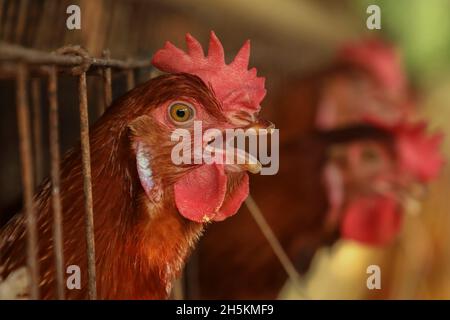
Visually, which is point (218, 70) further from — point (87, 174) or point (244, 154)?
point (87, 174)

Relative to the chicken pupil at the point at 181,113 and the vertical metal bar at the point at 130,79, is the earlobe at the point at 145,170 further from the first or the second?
the vertical metal bar at the point at 130,79

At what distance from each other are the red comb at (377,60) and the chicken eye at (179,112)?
Answer: 1.21m

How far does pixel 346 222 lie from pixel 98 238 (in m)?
0.94

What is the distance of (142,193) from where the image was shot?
1.03m

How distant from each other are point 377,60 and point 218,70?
116cm

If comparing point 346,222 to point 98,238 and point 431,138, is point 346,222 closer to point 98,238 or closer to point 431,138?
point 431,138

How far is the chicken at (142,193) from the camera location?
101cm

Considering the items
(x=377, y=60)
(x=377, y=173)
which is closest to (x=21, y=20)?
(x=377, y=173)

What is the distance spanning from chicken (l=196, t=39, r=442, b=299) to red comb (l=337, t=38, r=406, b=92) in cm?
23

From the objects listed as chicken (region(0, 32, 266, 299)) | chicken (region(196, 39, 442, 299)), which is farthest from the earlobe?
chicken (region(196, 39, 442, 299))
